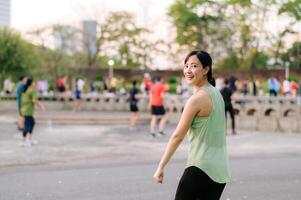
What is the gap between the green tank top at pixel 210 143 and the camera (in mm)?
A: 3666

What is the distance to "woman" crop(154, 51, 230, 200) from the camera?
365 cm

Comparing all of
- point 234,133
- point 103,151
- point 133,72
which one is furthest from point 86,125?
point 133,72

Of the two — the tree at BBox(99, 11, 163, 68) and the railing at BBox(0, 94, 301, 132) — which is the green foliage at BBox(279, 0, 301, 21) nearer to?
the tree at BBox(99, 11, 163, 68)

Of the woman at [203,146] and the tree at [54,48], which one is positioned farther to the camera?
the tree at [54,48]

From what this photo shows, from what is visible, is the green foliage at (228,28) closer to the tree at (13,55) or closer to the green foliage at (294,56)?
the green foliage at (294,56)

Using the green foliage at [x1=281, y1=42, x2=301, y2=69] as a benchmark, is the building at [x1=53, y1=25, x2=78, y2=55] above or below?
above

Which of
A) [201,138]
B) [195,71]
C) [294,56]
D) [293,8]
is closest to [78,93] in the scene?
[195,71]

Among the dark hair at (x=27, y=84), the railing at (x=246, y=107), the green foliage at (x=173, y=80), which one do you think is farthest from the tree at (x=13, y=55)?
the dark hair at (x=27, y=84)

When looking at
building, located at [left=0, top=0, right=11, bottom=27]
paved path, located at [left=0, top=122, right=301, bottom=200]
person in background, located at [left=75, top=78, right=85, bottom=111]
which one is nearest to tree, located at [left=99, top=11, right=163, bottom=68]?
person in background, located at [left=75, top=78, right=85, bottom=111]

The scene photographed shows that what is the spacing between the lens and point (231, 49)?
49.3m

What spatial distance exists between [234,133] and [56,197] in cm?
1092

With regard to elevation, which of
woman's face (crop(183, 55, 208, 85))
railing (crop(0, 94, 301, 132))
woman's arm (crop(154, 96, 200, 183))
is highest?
woman's face (crop(183, 55, 208, 85))

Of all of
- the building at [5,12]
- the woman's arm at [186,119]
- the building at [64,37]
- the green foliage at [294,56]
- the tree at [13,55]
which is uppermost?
the building at [5,12]

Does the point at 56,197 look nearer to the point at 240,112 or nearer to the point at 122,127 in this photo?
the point at 122,127
